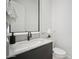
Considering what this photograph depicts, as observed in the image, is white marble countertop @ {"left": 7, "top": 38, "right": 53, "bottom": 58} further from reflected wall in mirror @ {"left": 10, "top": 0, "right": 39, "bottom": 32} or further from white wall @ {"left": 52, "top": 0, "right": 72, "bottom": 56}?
Result: white wall @ {"left": 52, "top": 0, "right": 72, "bottom": 56}

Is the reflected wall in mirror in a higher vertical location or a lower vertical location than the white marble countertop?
higher

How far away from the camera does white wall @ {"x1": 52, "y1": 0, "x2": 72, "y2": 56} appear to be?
228 cm

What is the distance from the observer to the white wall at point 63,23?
228cm

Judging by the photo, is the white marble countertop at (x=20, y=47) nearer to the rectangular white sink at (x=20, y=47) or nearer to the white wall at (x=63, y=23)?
the rectangular white sink at (x=20, y=47)

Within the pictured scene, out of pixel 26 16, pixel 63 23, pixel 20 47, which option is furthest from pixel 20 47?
pixel 63 23

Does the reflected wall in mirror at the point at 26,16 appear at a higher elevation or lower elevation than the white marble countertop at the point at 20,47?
higher

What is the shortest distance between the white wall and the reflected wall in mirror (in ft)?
3.32

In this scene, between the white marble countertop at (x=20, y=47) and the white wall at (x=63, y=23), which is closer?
the white marble countertop at (x=20, y=47)

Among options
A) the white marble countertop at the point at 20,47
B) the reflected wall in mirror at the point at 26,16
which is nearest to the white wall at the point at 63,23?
the reflected wall in mirror at the point at 26,16

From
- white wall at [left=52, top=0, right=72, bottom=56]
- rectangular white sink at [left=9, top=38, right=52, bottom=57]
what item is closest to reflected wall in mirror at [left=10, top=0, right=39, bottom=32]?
rectangular white sink at [left=9, top=38, right=52, bottom=57]

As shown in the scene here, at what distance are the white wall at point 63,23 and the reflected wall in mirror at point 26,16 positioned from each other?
1.01m

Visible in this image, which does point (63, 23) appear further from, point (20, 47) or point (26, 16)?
point (20, 47)
